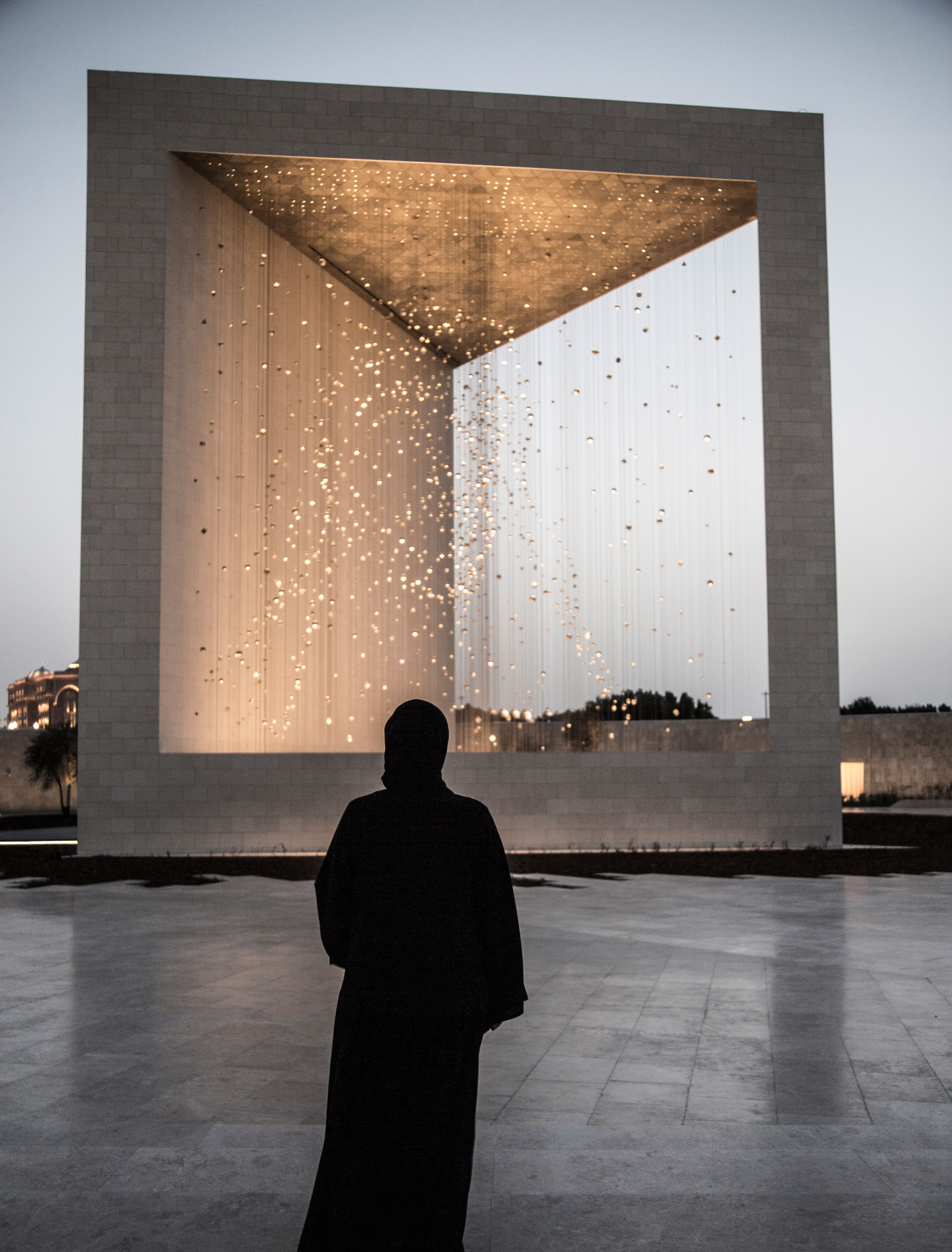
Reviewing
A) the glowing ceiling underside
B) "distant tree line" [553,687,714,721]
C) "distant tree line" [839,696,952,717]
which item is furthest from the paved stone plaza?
"distant tree line" [839,696,952,717]

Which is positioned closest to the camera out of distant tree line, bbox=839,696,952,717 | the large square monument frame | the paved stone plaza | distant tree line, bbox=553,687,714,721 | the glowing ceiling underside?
the paved stone plaza

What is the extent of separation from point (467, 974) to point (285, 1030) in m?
2.67

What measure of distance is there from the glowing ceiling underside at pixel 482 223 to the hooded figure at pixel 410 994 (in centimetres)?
1301

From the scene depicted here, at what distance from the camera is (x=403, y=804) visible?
230 centimetres

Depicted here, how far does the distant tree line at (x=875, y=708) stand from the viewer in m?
30.9

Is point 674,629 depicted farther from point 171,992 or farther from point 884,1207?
point 884,1207

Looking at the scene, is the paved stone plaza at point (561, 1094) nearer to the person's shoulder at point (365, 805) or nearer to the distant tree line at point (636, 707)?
the person's shoulder at point (365, 805)

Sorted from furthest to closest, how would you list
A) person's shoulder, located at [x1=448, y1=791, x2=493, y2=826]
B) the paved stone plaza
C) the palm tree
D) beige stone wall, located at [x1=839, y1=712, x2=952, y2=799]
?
beige stone wall, located at [x1=839, y1=712, x2=952, y2=799], the palm tree, the paved stone plaza, person's shoulder, located at [x1=448, y1=791, x2=493, y2=826]

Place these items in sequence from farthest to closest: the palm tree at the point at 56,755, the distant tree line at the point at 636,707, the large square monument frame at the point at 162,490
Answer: the palm tree at the point at 56,755 → the distant tree line at the point at 636,707 → the large square monument frame at the point at 162,490

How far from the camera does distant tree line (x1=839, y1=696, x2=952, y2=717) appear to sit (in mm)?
30859

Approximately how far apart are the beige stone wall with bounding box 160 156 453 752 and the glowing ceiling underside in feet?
1.73

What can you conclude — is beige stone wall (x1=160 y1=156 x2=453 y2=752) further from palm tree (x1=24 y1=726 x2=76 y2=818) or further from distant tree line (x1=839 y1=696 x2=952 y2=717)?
distant tree line (x1=839 y1=696 x2=952 y2=717)

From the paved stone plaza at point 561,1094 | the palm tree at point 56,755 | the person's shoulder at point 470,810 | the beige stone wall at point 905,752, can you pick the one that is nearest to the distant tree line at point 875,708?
the beige stone wall at point 905,752

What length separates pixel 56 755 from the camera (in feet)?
77.9
